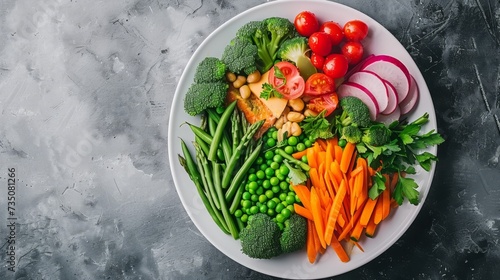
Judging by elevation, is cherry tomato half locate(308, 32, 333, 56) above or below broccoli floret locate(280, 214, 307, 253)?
above

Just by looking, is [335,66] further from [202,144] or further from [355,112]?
[202,144]

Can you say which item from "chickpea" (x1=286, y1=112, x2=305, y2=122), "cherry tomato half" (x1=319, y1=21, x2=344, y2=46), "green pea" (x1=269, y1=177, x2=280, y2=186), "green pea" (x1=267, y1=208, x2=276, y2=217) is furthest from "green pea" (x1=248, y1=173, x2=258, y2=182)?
"cherry tomato half" (x1=319, y1=21, x2=344, y2=46)

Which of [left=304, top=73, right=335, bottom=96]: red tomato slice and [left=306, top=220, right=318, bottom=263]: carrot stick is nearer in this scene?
[left=304, top=73, right=335, bottom=96]: red tomato slice

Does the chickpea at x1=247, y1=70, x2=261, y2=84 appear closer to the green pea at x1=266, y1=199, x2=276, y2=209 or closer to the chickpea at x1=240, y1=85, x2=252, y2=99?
the chickpea at x1=240, y1=85, x2=252, y2=99

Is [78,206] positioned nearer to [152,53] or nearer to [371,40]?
[152,53]

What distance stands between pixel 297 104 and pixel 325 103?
0.18 metres

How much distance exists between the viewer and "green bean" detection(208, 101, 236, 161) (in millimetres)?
3787

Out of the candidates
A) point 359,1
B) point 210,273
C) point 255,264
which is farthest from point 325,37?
point 210,273

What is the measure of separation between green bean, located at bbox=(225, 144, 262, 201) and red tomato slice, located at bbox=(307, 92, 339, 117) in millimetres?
444

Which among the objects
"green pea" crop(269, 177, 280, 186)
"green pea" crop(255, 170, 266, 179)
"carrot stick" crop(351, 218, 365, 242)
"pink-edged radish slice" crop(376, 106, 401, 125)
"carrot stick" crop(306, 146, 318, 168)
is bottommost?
"carrot stick" crop(351, 218, 365, 242)

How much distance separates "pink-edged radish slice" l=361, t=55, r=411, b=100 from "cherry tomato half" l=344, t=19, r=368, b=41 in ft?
0.60

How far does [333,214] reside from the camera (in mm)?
3648

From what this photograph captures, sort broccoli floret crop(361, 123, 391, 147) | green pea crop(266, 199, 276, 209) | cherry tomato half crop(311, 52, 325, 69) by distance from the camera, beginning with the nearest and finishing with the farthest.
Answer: broccoli floret crop(361, 123, 391, 147)
cherry tomato half crop(311, 52, 325, 69)
green pea crop(266, 199, 276, 209)

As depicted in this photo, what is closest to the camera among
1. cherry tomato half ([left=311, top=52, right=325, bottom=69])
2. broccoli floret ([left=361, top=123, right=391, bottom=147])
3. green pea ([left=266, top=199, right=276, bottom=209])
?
broccoli floret ([left=361, top=123, right=391, bottom=147])
